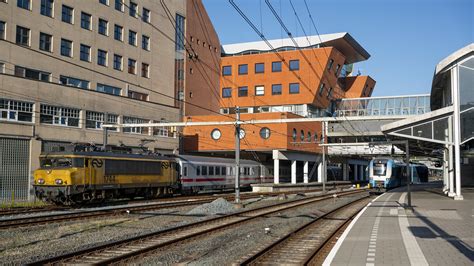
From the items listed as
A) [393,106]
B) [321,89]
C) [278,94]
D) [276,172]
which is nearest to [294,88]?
[278,94]

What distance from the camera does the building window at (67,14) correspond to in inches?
1645

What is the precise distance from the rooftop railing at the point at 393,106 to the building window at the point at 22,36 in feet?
125

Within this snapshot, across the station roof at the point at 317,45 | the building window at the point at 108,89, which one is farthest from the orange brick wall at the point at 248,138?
the station roof at the point at 317,45

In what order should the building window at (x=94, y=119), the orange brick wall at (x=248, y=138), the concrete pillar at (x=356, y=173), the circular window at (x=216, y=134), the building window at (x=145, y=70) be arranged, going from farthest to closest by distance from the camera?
1. the concrete pillar at (x=356, y=173)
2. the circular window at (x=216, y=134)
3. the orange brick wall at (x=248, y=138)
4. the building window at (x=145, y=70)
5. the building window at (x=94, y=119)

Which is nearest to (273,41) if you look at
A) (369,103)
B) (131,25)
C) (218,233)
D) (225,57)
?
(225,57)

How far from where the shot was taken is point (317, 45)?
6631 cm

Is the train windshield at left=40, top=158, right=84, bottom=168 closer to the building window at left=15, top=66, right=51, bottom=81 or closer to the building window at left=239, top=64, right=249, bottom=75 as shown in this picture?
the building window at left=15, top=66, right=51, bottom=81

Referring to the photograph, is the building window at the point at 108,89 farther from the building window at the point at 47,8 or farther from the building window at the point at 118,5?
the building window at the point at 118,5

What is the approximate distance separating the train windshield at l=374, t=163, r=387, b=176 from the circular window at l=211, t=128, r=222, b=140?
1850cm

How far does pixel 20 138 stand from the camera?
109 feet

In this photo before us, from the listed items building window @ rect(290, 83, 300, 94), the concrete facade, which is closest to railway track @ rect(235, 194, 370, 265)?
the concrete facade

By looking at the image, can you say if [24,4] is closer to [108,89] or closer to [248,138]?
[108,89]

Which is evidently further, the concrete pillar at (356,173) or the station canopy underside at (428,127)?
the concrete pillar at (356,173)

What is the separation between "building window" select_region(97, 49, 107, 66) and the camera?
149 feet
